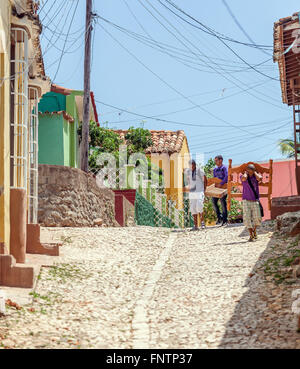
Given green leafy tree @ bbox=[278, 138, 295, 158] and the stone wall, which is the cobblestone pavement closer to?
the stone wall

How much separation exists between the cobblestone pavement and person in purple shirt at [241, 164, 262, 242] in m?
0.36

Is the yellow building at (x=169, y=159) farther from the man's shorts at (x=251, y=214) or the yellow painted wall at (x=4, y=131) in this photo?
the yellow painted wall at (x=4, y=131)

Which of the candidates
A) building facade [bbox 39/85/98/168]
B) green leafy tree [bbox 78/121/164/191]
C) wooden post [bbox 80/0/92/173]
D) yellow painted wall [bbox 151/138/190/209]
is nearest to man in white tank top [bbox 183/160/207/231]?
wooden post [bbox 80/0/92/173]

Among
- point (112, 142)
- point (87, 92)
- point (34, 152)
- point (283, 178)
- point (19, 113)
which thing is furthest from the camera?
point (283, 178)

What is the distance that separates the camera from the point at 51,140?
20.9 metres

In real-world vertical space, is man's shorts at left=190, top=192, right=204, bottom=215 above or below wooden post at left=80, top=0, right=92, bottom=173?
below

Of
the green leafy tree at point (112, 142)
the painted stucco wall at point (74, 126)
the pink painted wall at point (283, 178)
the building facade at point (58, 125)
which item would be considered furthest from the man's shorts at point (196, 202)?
the pink painted wall at point (283, 178)

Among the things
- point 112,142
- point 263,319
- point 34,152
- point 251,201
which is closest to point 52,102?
point 112,142

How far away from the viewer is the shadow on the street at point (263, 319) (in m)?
5.90

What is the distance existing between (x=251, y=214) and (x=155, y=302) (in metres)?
4.88

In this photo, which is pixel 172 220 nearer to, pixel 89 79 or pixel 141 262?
pixel 89 79

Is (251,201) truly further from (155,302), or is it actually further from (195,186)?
(155,302)

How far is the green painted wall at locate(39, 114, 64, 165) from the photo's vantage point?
2086cm
